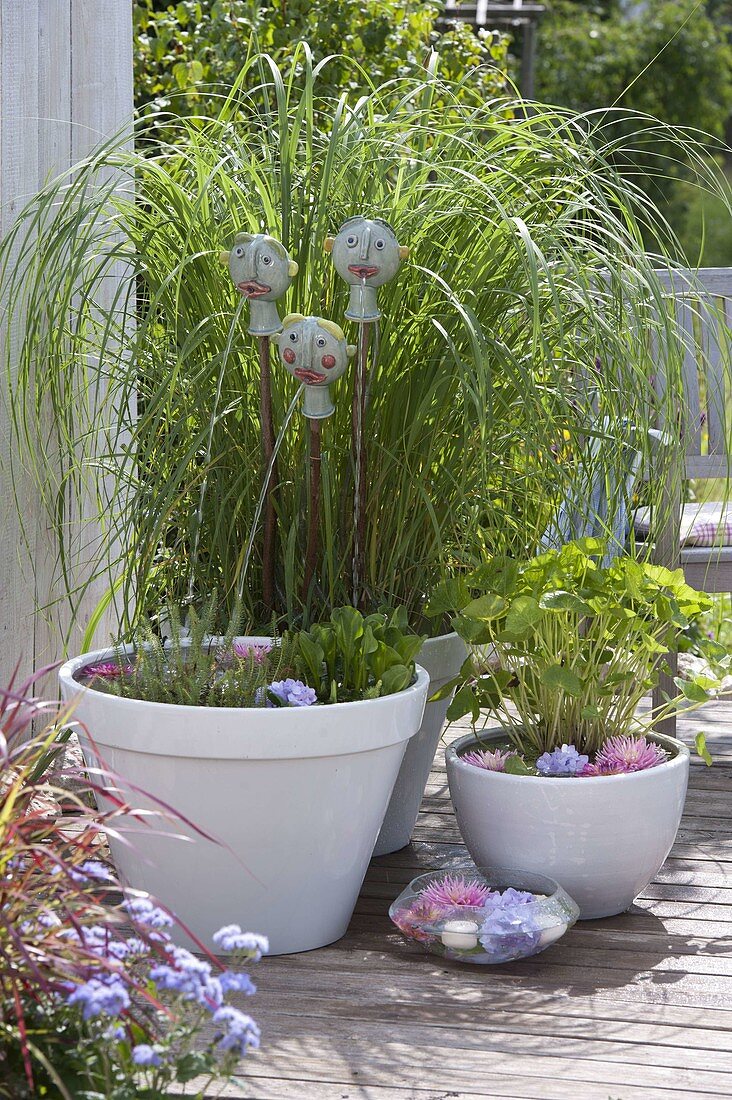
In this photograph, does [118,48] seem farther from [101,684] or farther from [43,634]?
[101,684]

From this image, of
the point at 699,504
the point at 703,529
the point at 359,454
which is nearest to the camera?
the point at 359,454

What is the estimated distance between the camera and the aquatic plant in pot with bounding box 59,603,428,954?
5.57 ft

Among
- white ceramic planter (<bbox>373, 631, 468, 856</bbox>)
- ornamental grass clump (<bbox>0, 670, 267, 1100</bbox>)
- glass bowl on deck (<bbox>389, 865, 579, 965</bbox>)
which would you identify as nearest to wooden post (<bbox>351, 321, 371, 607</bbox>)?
white ceramic planter (<bbox>373, 631, 468, 856</bbox>)

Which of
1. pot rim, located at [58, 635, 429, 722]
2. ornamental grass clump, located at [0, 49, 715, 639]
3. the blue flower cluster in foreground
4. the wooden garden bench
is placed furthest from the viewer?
the wooden garden bench

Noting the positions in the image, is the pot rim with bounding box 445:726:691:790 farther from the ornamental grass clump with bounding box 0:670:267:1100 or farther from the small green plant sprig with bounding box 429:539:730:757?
the ornamental grass clump with bounding box 0:670:267:1100

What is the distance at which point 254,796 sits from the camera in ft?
5.61

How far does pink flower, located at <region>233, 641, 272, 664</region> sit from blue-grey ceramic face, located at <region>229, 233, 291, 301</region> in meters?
0.48

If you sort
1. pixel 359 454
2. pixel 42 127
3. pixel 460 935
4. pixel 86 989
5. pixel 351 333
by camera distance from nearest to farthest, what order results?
pixel 86 989, pixel 460 935, pixel 359 454, pixel 351 333, pixel 42 127

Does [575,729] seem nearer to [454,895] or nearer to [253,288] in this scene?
[454,895]

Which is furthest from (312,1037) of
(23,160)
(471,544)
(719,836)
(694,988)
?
(23,160)

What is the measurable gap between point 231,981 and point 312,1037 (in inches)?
15.1

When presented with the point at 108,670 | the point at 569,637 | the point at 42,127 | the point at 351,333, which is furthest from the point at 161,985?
the point at 42,127

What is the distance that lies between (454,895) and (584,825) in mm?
209

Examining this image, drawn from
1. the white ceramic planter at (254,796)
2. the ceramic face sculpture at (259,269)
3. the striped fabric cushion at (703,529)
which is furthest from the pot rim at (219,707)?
the striped fabric cushion at (703,529)
